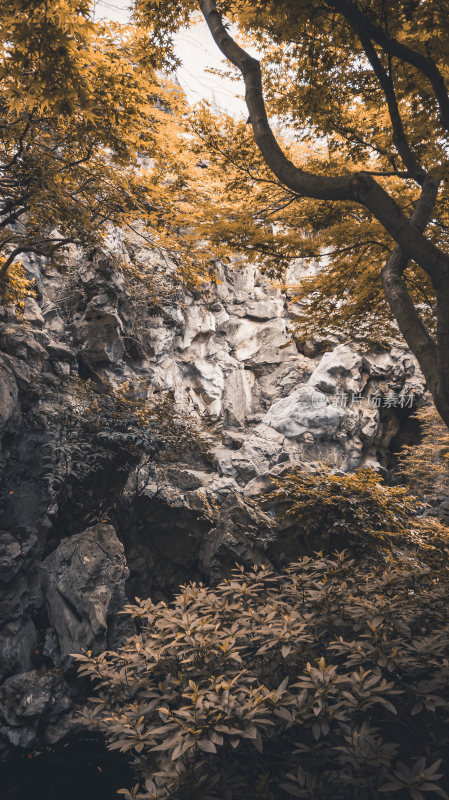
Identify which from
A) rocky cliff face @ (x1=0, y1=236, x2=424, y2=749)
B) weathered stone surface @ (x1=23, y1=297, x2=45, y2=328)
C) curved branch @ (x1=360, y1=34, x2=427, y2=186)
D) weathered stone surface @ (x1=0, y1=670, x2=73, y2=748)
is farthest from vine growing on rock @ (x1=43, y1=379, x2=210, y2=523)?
curved branch @ (x1=360, y1=34, x2=427, y2=186)

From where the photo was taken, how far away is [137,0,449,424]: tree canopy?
9.45 feet

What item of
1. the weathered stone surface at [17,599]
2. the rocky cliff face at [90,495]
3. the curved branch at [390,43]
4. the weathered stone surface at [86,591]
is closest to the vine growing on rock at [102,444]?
the rocky cliff face at [90,495]

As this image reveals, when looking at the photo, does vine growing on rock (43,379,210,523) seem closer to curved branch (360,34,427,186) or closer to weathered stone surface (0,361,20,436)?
weathered stone surface (0,361,20,436)

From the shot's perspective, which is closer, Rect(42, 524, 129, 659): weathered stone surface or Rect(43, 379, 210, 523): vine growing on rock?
Rect(42, 524, 129, 659): weathered stone surface

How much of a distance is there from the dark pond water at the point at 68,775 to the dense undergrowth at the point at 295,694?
2.59m

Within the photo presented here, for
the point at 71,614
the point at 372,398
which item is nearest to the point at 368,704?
the point at 71,614

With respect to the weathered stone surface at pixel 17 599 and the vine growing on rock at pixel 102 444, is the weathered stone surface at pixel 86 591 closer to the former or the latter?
the weathered stone surface at pixel 17 599

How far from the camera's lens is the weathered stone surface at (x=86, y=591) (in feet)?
19.0

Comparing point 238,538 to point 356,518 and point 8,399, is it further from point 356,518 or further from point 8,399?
point 8,399

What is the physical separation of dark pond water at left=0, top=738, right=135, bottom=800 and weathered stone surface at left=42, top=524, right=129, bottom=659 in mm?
1126

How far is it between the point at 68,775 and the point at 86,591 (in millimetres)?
2083

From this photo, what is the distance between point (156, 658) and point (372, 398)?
1703cm

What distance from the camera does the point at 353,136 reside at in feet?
14.5

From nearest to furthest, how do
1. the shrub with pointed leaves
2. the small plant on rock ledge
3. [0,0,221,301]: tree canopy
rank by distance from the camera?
1. the shrub with pointed leaves
2. [0,0,221,301]: tree canopy
3. the small plant on rock ledge
